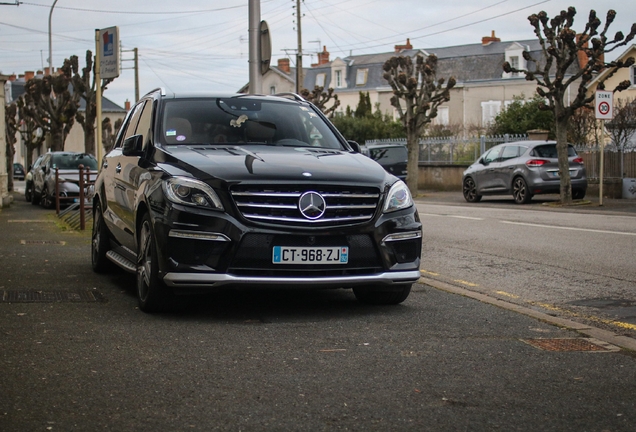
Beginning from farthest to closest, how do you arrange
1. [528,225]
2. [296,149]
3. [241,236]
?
[528,225] < [296,149] < [241,236]

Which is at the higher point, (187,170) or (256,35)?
(256,35)

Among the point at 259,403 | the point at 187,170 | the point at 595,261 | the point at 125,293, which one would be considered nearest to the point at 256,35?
the point at 595,261

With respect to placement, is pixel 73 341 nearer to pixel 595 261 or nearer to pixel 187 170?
pixel 187 170

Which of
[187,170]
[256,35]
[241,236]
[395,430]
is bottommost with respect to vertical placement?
[395,430]

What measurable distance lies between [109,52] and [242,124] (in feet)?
35.2

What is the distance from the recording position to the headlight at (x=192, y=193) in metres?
6.84

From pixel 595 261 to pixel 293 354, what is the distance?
6581mm

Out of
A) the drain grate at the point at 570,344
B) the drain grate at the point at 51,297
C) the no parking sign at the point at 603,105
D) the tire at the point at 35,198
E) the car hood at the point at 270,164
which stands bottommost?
the drain grate at the point at 570,344

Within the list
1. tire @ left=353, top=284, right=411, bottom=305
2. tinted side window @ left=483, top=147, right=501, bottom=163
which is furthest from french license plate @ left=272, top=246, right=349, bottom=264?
tinted side window @ left=483, top=147, right=501, bottom=163

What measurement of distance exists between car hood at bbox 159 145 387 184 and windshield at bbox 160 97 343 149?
323 mm

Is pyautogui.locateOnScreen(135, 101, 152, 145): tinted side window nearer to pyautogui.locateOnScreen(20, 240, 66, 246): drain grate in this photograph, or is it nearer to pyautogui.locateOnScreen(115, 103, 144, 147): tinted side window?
pyautogui.locateOnScreen(115, 103, 144, 147): tinted side window

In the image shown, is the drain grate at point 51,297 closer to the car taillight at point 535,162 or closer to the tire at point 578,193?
the car taillight at point 535,162

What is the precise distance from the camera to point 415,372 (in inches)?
209

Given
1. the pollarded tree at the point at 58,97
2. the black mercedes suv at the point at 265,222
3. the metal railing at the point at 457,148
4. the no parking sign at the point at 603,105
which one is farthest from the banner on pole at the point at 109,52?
the pollarded tree at the point at 58,97
